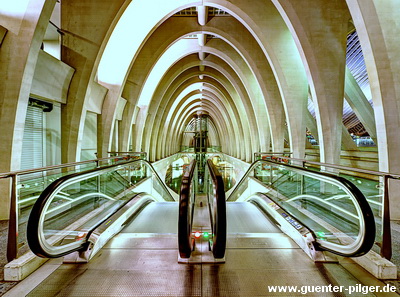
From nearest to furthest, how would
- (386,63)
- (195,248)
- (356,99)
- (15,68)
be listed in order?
(195,248) → (386,63) → (15,68) → (356,99)

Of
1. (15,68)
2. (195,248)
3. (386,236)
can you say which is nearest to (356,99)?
(386,236)

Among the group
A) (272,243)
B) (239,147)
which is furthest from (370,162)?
(239,147)

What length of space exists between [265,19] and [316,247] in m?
12.0

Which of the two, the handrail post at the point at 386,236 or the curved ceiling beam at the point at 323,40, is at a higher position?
the curved ceiling beam at the point at 323,40

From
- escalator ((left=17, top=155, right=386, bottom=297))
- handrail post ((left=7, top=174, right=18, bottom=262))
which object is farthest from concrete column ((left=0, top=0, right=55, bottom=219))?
handrail post ((left=7, top=174, right=18, bottom=262))

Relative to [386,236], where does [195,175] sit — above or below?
above

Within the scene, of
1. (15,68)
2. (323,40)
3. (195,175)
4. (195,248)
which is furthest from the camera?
(323,40)

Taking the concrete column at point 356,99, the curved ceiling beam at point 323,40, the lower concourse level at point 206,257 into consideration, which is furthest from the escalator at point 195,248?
the concrete column at point 356,99

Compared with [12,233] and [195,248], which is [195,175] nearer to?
[195,248]

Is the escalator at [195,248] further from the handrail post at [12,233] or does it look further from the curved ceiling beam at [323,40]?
the curved ceiling beam at [323,40]

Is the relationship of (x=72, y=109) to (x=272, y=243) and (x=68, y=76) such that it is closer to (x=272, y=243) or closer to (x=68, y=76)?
(x=68, y=76)

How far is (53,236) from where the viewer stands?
311cm

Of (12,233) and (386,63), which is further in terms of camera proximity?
(386,63)

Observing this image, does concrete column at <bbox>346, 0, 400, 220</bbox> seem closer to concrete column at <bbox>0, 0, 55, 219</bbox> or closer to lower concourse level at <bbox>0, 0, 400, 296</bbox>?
lower concourse level at <bbox>0, 0, 400, 296</bbox>
